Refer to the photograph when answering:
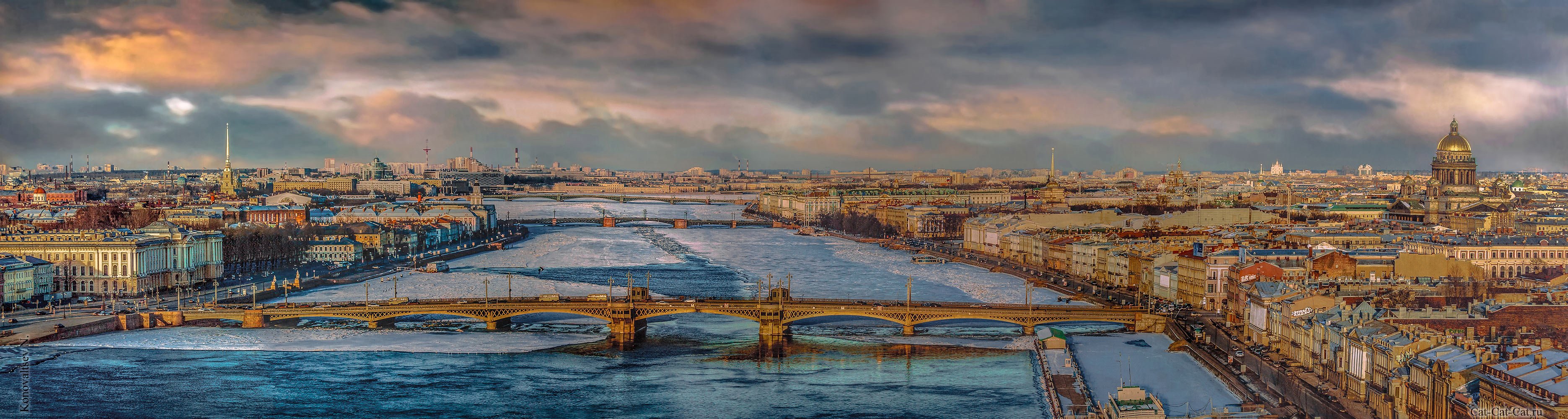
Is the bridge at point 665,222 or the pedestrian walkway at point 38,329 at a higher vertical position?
the bridge at point 665,222

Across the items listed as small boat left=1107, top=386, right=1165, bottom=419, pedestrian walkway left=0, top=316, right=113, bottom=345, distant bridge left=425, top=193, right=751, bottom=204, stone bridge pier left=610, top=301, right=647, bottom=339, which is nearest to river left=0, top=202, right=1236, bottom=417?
stone bridge pier left=610, top=301, right=647, bottom=339

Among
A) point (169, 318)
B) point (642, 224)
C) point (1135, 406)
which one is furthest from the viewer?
point (642, 224)

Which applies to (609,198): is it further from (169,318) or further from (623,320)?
(623,320)

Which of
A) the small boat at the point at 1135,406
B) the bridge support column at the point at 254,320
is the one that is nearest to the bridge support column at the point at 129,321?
the bridge support column at the point at 254,320

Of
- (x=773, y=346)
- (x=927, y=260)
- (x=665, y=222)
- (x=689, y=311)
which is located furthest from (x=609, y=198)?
(x=773, y=346)

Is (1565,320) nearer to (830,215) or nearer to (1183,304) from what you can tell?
(1183,304)

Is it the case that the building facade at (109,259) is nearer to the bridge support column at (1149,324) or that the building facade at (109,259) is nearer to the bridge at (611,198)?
the bridge support column at (1149,324)

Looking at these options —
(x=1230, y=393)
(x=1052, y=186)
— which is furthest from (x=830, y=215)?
(x=1230, y=393)
